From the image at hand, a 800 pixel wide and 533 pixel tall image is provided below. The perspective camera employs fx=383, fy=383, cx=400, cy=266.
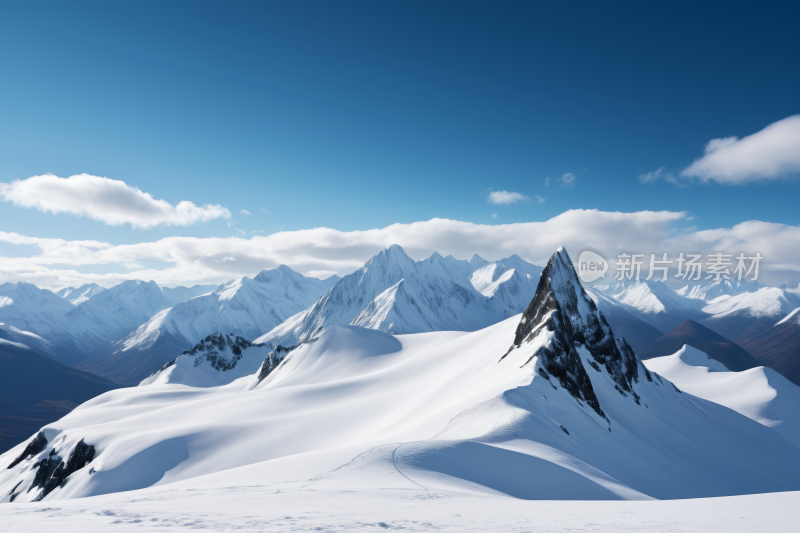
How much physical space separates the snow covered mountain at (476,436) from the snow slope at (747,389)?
25168 millimetres

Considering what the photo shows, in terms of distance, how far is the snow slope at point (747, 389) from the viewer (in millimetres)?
84500

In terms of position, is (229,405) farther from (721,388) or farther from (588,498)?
(721,388)

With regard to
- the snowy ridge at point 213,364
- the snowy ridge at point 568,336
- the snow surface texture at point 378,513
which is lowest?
the snowy ridge at point 213,364

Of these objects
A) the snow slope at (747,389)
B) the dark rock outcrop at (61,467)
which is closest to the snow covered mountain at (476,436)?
the dark rock outcrop at (61,467)

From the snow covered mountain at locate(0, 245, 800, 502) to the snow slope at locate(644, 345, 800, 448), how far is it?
82.6 feet

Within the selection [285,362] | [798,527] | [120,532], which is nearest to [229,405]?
[285,362]

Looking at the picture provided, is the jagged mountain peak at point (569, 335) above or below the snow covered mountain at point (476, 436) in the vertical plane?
above

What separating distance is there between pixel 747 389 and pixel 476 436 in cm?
11963

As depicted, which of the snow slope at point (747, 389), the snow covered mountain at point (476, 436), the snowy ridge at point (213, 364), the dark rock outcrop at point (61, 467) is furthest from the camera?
the snowy ridge at point (213, 364)

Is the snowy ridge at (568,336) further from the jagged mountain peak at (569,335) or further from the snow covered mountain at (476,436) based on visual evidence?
the snow covered mountain at (476,436)

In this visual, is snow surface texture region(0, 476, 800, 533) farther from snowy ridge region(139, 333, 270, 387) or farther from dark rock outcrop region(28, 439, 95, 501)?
snowy ridge region(139, 333, 270, 387)

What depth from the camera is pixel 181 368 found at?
6481 inches

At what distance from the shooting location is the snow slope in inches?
3327

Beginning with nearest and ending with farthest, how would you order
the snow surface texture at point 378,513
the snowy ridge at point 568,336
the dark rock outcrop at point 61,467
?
the snow surface texture at point 378,513
the snowy ridge at point 568,336
the dark rock outcrop at point 61,467
